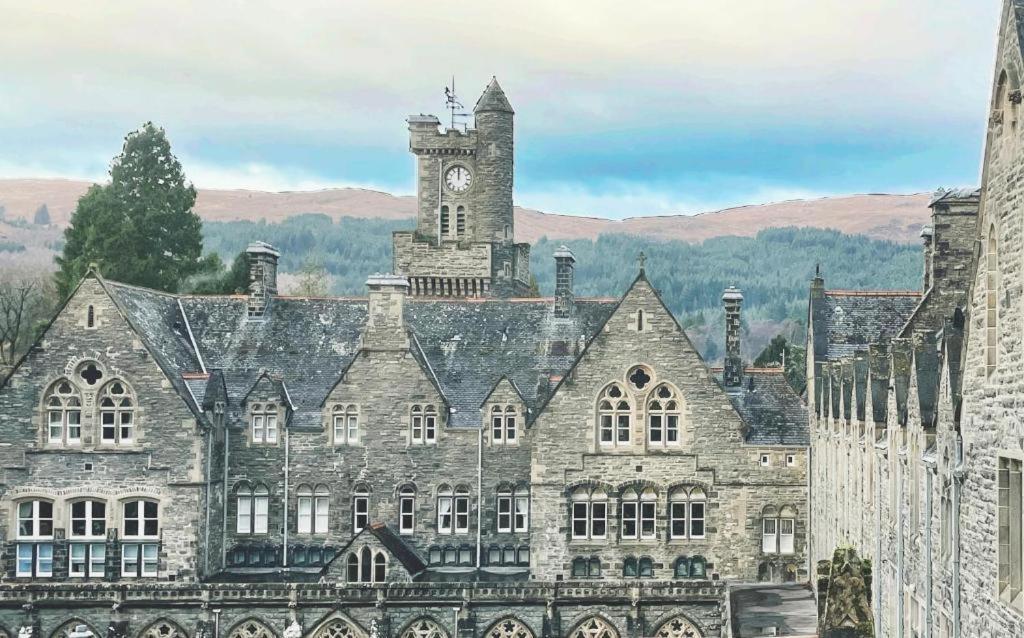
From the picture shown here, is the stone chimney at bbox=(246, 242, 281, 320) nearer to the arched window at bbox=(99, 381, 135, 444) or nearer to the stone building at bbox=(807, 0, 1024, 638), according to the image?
the arched window at bbox=(99, 381, 135, 444)

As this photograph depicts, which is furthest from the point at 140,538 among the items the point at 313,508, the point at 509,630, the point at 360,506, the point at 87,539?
the point at 509,630

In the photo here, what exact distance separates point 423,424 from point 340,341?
501cm

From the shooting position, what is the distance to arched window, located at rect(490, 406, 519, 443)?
4906cm

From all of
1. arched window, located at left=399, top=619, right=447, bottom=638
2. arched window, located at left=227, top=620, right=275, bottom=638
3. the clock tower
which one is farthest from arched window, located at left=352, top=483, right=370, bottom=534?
the clock tower

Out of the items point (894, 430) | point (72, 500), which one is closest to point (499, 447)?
point (72, 500)

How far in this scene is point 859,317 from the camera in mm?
45438

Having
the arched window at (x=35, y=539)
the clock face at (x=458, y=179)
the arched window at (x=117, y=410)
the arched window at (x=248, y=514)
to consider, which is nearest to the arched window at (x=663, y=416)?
the arched window at (x=248, y=514)

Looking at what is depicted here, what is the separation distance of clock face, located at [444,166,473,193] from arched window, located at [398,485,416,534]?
95.7 feet

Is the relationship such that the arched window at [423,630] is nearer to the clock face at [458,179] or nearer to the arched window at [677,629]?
the arched window at [677,629]

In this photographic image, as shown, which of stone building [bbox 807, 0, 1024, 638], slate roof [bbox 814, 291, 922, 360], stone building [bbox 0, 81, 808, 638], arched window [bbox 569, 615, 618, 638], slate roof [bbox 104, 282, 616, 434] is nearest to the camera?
stone building [bbox 807, 0, 1024, 638]

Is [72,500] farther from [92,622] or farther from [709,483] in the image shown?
[709,483]

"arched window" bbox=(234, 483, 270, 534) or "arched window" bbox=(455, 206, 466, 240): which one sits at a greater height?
"arched window" bbox=(455, 206, 466, 240)

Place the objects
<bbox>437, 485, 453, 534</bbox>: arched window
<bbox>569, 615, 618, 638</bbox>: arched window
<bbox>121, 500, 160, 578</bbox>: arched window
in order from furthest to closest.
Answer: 1. <bbox>437, 485, 453, 534</bbox>: arched window
2. <bbox>121, 500, 160, 578</bbox>: arched window
3. <bbox>569, 615, 618, 638</bbox>: arched window

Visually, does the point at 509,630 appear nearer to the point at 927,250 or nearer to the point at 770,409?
the point at 770,409
